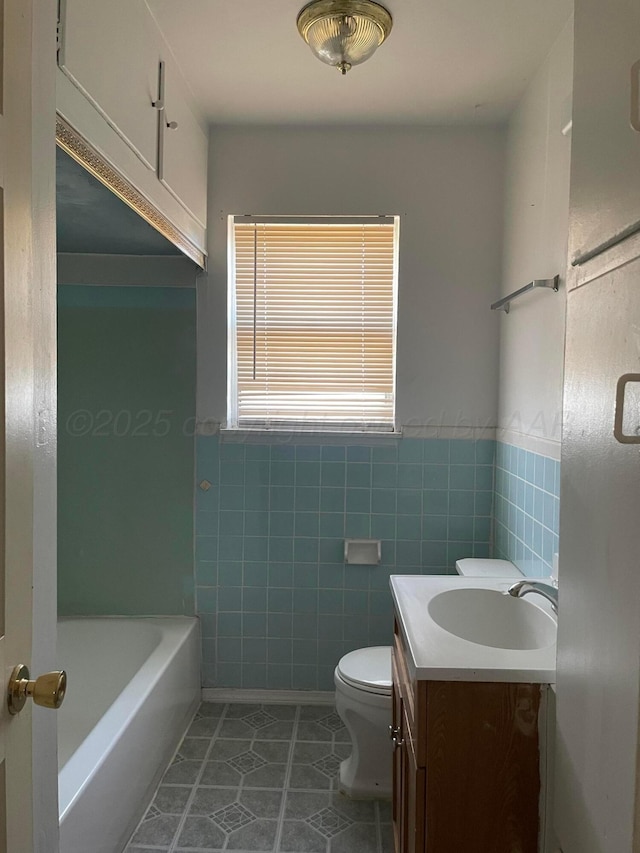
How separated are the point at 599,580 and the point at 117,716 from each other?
164 cm

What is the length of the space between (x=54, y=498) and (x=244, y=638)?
78.8 inches

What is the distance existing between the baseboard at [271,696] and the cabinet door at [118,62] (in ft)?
7.40

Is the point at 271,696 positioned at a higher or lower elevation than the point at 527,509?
lower

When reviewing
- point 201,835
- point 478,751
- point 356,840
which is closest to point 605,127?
point 478,751

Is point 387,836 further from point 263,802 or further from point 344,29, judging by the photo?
point 344,29

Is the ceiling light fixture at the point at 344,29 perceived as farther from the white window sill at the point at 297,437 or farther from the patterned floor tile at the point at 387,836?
the patterned floor tile at the point at 387,836

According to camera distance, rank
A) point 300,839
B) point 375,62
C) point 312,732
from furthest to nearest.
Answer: point 312,732
point 375,62
point 300,839

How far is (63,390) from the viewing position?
2.86 meters

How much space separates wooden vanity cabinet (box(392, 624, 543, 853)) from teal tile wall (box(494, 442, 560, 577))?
77cm

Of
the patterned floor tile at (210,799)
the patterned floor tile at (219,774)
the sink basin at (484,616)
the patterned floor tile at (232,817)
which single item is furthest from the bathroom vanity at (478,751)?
the patterned floor tile at (219,774)

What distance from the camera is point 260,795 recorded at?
88.9 inches

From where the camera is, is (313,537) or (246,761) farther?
(313,537)

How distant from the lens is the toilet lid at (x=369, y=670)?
2.15 metres

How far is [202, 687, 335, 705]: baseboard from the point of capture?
2.92 m
